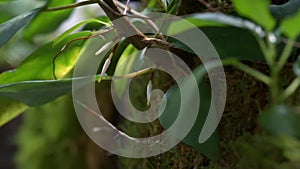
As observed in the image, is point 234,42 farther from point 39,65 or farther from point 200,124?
point 39,65

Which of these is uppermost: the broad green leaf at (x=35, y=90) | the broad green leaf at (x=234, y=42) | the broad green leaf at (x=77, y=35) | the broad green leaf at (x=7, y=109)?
the broad green leaf at (x=234, y=42)

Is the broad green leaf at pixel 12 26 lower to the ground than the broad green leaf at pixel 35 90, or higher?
higher

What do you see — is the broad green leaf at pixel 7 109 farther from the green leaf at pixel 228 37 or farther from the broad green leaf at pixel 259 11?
the broad green leaf at pixel 259 11

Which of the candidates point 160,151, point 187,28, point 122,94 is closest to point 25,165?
point 122,94

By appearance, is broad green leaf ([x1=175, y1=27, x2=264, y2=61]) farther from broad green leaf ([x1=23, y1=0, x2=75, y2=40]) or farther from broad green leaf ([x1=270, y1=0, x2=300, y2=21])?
broad green leaf ([x1=23, y1=0, x2=75, y2=40])

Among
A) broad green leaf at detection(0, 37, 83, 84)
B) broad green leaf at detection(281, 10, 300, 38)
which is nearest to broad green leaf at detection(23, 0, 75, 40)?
broad green leaf at detection(0, 37, 83, 84)

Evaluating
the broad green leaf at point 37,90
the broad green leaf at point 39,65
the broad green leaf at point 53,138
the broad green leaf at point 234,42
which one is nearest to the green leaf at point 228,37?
the broad green leaf at point 234,42

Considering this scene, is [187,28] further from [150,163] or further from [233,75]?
[150,163]

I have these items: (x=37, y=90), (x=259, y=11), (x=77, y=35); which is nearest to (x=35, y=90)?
(x=37, y=90)
